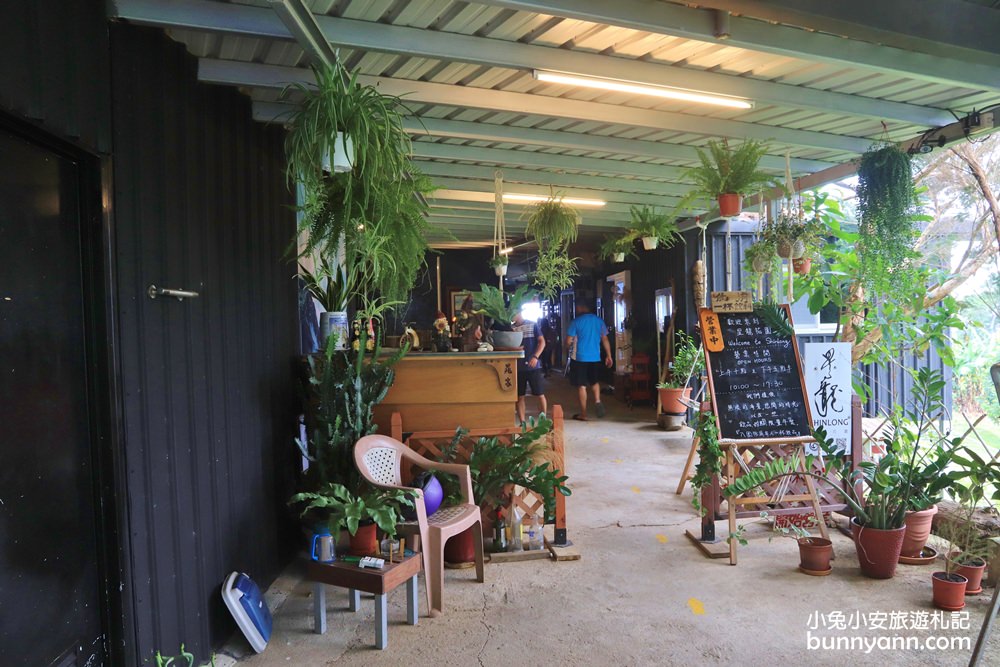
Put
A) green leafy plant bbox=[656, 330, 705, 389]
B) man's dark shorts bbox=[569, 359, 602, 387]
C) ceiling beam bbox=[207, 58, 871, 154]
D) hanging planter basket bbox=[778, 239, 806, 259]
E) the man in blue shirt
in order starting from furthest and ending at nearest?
1. man's dark shorts bbox=[569, 359, 602, 387]
2. the man in blue shirt
3. green leafy plant bbox=[656, 330, 705, 389]
4. hanging planter basket bbox=[778, 239, 806, 259]
5. ceiling beam bbox=[207, 58, 871, 154]

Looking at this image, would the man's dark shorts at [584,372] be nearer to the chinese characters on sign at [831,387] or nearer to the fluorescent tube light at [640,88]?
the chinese characters on sign at [831,387]

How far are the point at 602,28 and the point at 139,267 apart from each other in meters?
2.33

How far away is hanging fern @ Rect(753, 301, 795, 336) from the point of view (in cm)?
394

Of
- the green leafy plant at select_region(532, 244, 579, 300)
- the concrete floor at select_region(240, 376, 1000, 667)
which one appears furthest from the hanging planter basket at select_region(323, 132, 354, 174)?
the green leafy plant at select_region(532, 244, 579, 300)

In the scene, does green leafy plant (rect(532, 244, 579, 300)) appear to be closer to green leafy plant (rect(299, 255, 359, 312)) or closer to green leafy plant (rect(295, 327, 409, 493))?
green leafy plant (rect(299, 255, 359, 312))

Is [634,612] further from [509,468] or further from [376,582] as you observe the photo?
[376,582]

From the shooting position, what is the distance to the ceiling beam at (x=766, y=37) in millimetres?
2439

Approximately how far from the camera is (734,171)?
13.4 ft

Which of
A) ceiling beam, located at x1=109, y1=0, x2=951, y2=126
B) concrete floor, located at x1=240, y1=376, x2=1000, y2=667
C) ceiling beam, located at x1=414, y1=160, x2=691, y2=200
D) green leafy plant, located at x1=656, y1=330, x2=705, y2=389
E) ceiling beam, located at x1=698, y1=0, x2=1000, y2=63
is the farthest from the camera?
green leafy plant, located at x1=656, y1=330, x2=705, y2=389

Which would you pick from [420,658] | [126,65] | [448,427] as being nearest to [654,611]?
[420,658]

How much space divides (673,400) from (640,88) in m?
4.83

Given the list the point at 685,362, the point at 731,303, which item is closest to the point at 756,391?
the point at 731,303

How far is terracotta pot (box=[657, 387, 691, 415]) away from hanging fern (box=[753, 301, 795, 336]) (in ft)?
11.3

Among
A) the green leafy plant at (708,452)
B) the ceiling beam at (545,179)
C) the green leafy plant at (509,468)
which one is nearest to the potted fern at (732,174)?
the green leafy plant at (708,452)
